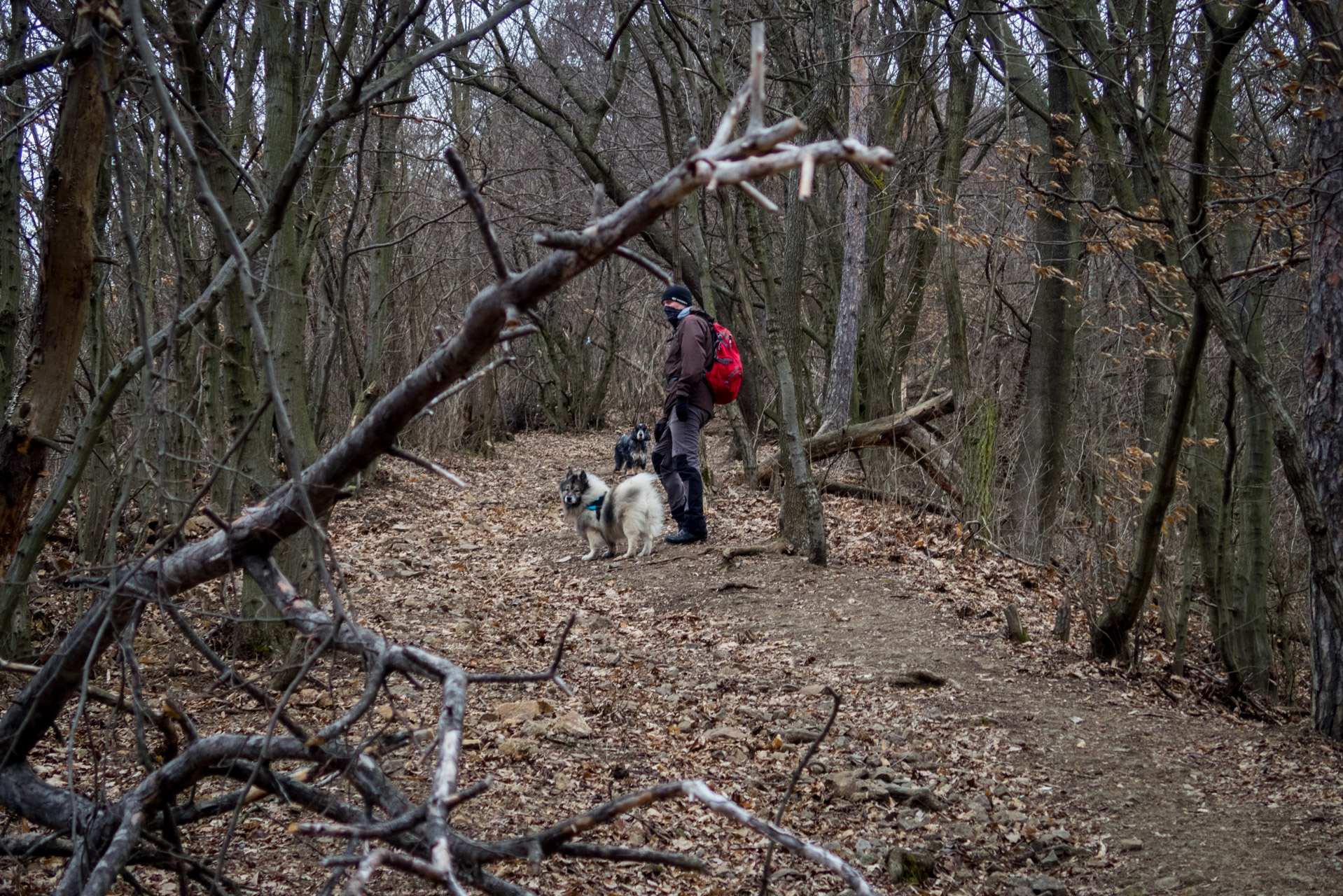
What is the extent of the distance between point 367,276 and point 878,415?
7.42 m

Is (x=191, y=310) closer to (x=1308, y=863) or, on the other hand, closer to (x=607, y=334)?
(x=1308, y=863)

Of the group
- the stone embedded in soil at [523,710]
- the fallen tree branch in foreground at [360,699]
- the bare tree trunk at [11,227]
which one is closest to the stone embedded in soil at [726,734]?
the stone embedded in soil at [523,710]

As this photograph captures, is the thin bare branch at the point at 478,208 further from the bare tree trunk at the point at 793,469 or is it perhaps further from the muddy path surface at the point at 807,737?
the bare tree trunk at the point at 793,469

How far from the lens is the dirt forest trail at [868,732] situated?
435 cm

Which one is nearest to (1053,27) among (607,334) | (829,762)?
(829,762)

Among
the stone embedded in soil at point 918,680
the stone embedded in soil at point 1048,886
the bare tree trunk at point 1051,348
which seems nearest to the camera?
the stone embedded in soil at point 1048,886

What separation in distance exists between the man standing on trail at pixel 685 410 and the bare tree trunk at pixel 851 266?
2.96 meters

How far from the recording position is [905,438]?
11.1m

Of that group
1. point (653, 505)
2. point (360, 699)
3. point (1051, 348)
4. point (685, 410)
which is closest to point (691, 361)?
point (685, 410)

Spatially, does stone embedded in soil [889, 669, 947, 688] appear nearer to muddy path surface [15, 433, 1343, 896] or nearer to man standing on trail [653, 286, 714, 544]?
muddy path surface [15, 433, 1343, 896]

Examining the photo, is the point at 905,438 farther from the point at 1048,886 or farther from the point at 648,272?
the point at 1048,886

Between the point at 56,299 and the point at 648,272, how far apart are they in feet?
23.7

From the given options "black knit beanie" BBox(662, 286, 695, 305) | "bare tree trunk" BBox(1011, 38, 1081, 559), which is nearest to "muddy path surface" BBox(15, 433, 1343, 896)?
"bare tree trunk" BBox(1011, 38, 1081, 559)

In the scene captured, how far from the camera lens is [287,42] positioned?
5.62 m
